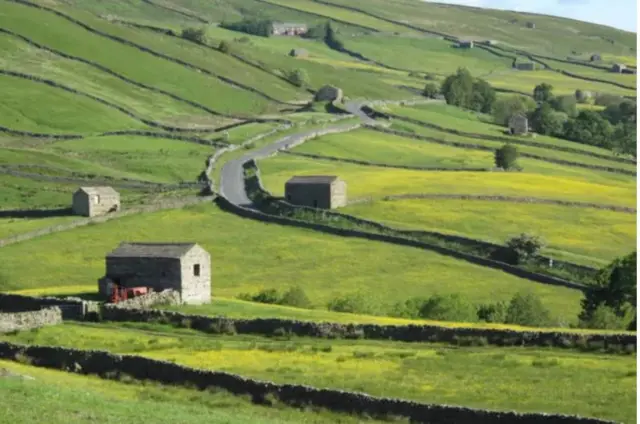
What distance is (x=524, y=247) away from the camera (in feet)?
310

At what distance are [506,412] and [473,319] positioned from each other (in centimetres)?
3041

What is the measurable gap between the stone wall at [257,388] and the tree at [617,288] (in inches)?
1381

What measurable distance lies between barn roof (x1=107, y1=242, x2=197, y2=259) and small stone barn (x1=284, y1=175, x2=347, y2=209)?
4179cm

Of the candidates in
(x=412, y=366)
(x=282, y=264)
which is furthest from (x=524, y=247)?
(x=412, y=366)

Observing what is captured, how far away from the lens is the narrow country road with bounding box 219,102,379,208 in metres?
122

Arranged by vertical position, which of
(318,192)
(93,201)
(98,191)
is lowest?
(93,201)

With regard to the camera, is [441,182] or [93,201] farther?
[441,182]

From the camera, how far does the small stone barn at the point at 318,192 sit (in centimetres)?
11300

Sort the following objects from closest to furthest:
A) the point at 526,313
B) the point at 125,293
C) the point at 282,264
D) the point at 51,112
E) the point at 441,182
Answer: the point at 125,293, the point at 526,313, the point at 282,264, the point at 441,182, the point at 51,112

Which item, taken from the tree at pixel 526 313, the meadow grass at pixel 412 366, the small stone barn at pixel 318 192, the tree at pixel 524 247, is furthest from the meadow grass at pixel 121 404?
the small stone barn at pixel 318 192

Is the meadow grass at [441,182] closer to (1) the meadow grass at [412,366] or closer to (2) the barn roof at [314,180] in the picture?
(2) the barn roof at [314,180]

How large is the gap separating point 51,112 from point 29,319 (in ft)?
376

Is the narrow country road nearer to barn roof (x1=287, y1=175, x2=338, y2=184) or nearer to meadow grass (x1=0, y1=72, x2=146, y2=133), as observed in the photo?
barn roof (x1=287, y1=175, x2=338, y2=184)

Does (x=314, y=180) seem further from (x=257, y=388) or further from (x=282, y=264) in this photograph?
(x=257, y=388)
